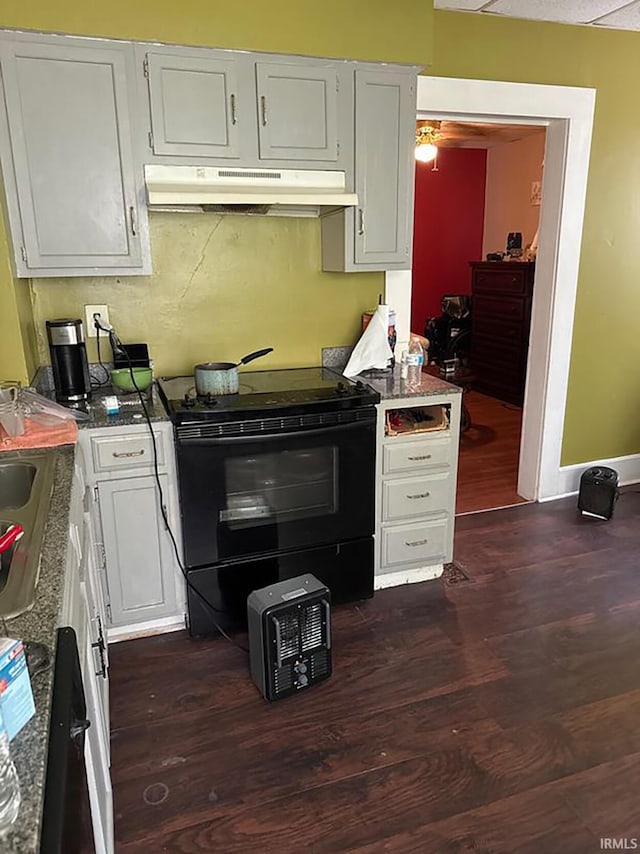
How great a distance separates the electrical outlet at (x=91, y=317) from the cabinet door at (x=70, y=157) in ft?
1.01

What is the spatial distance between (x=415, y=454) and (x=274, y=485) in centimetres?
64

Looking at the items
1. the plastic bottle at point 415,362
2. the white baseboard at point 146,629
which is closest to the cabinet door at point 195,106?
the plastic bottle at point 415,362

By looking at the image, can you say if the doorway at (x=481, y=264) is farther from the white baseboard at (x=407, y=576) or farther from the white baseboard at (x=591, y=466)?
the white baseboard at (x=407, y=576)

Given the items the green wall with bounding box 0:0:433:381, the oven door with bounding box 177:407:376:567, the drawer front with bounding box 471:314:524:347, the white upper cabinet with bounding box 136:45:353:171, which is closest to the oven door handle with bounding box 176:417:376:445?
the oven door with bounding box 177:407:376:567

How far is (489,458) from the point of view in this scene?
4348 millimetres

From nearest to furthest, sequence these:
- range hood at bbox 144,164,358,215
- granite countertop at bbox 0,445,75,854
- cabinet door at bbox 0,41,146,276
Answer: granite countertop at bbox 0,445,75,854 < cabinet door at bbox 0,41,146,276 < range hood at bbox 144,164,358,215

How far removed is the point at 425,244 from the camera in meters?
6.94

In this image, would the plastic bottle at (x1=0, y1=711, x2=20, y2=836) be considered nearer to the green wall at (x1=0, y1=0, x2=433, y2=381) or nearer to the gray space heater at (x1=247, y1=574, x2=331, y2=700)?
the gray space heater at (x1=247, y1=574, x2=331, y2=700)

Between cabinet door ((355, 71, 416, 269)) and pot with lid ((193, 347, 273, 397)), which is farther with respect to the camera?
cabinet door ((355, 71, 416, 269))

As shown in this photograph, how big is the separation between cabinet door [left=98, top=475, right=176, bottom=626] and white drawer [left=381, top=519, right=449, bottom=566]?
3.06ft

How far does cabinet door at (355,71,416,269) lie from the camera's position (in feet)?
8.11

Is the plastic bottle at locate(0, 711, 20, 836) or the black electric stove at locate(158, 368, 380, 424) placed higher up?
the black electric stove at locate(158, 368, 380, 424)

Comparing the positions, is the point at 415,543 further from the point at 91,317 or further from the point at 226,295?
the point at 91,317

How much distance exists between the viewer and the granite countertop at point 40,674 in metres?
0.65
